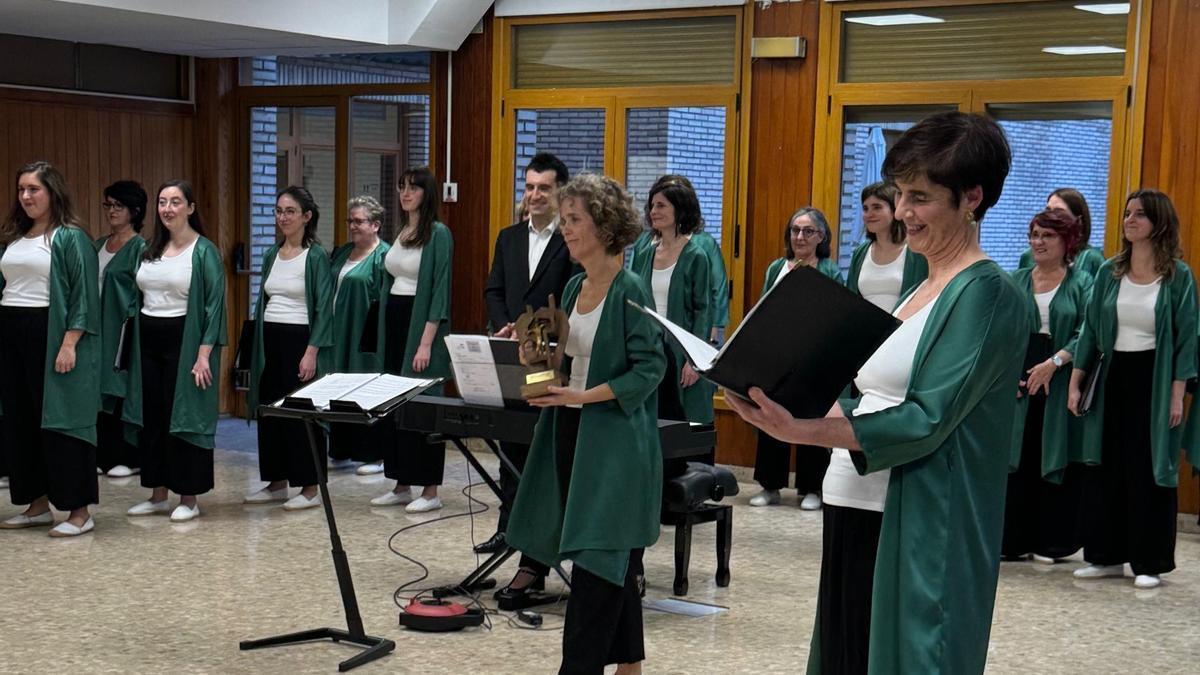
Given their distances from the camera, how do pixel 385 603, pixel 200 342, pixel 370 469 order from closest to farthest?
pixel 385 603 → pixel 200 342 → pixel 370 469

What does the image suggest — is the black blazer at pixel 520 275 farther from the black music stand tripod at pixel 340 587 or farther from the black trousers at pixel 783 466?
the black trousers at pixel 783 466

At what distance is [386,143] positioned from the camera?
928cm

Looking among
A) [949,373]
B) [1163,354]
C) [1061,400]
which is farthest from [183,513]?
[949,373]

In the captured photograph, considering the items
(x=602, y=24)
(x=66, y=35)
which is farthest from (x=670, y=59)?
(x=66, y=35)

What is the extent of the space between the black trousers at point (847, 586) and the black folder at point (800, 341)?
31 cm

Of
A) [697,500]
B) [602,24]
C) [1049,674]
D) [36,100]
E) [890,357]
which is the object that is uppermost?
[602,24]

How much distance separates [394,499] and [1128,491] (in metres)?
3.46

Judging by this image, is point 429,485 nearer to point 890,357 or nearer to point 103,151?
point 103,151

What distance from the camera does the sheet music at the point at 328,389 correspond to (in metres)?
4.16

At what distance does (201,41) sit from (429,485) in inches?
132

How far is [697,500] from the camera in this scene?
516 cm

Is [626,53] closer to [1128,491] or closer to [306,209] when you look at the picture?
[306,209]

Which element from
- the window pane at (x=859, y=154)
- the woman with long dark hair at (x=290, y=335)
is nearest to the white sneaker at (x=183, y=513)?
the woman with long dark hair at (x=290, y=335)

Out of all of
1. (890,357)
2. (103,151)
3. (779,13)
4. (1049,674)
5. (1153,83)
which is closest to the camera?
(890,357)
